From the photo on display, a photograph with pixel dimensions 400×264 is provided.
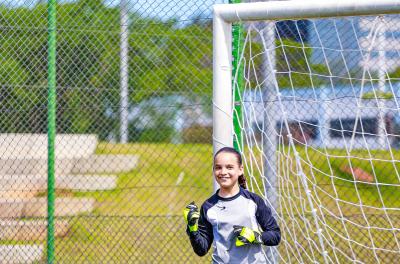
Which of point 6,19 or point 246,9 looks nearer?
point 246,9

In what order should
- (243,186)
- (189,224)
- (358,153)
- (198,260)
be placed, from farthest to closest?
(358,153) < (198,260) < (243,186) < (189,224)

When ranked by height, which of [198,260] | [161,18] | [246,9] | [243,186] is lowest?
[198,260]

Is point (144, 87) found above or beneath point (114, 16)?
beneath

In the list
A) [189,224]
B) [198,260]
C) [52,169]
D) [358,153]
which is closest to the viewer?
[189,224]

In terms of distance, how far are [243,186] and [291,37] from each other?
2194 mm

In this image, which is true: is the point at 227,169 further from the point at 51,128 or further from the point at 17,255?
the point at 17,255

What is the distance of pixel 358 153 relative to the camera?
19.4ft

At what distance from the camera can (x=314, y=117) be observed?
5465mm

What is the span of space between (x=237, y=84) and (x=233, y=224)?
126 centimetres

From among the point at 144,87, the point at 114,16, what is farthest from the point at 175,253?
the point at 114,16

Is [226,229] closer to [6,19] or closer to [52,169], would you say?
[52,169]

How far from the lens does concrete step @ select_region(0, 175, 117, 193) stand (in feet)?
18.5

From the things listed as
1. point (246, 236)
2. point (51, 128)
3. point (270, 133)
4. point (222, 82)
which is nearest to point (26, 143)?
point (51, 128)

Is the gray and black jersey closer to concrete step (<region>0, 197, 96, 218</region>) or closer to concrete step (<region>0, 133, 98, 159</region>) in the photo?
concrete step (<region>0, 133, 98, 159</region>)
